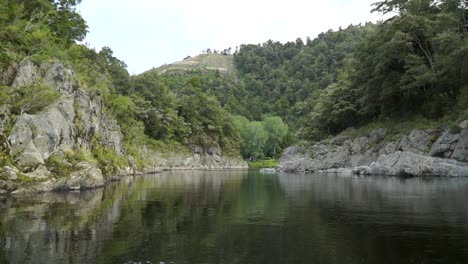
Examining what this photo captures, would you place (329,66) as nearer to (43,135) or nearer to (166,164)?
(166,164)

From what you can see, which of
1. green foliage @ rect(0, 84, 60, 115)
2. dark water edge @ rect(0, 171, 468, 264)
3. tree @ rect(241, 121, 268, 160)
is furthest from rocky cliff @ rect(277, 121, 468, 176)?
tree @ rect(241, 121, 268, 160)

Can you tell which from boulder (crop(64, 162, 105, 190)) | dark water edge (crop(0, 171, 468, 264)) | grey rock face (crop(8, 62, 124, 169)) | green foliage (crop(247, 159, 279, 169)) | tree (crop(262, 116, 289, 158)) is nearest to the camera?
dark water edge (crop(0, 171, 468, 264))

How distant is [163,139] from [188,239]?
296ft

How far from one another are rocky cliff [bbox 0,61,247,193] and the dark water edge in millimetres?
4877

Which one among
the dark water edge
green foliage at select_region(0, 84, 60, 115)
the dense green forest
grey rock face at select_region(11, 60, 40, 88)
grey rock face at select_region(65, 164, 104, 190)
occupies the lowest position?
the dark water edge

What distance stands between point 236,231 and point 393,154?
4370cm

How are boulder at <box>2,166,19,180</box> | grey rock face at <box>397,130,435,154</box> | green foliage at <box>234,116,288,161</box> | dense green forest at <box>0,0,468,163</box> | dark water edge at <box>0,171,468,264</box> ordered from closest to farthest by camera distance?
1. dark water edge at <box>0,171,468,264</box>
2. boulder at <box>2,166,19,180</box>
3. dense green forest at <box>0,0,468,163</box>
4. grey rock face at <box>397,130,435,154</box>
5. green foliage at <box>234,116,288,161</box>

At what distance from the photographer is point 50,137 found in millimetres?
33656

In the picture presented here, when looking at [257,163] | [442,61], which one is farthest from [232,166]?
[442,61]

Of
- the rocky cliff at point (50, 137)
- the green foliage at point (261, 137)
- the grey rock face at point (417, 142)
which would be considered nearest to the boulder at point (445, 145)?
the grey rock face at point (417, 142)

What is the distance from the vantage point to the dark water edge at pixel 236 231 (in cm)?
1191

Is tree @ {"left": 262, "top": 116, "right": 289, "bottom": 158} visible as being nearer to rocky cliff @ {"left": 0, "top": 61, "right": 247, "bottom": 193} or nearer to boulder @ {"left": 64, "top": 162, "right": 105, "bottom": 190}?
rocky cliff @ {"left": 0, "top": 61, "right": 247, "bottom": 193}

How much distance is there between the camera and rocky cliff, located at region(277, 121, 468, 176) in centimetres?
4681

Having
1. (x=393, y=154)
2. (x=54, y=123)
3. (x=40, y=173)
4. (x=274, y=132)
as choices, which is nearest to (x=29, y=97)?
(x=54, y=123)
